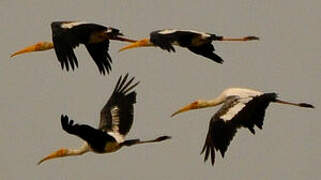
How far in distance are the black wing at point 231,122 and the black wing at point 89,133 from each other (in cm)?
201

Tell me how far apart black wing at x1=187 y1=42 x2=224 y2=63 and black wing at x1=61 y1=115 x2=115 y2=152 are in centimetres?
297

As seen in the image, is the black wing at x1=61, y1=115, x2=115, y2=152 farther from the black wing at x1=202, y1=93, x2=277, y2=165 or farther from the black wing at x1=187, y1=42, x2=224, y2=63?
the black wing at x1=187, y1=42, x2=224, y2=63

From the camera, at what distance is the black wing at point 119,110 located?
42.2 metres

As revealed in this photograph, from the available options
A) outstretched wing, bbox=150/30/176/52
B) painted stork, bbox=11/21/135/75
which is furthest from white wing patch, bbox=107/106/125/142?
outstretched wing, bbox=150/30/176/52

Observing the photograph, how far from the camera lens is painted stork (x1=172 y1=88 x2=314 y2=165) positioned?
39.9 m

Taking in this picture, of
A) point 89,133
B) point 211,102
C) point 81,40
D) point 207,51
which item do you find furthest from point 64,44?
point 211,102

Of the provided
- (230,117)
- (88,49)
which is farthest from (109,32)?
(230,117)

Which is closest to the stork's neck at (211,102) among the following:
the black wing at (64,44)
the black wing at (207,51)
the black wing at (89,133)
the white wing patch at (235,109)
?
the black wing at (207,51)

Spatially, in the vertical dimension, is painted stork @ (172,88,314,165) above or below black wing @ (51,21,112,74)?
below

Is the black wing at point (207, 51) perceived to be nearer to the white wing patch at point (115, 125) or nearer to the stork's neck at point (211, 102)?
the stork's neck at point (211, 102)

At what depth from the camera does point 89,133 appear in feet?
130

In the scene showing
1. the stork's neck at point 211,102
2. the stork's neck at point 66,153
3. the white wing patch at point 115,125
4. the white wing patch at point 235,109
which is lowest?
the stork's neck at point 66,153

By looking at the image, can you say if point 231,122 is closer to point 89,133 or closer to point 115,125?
point 89,133

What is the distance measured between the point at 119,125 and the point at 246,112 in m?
3.10
